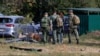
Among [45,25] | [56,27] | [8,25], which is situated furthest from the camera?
[8,25]

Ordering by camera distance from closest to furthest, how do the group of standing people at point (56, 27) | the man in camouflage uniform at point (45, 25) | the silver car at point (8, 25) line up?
the group of standing people at point (56, 27), the man in camouflage uniform at point (45, 25), the silver car at point (8, 25)

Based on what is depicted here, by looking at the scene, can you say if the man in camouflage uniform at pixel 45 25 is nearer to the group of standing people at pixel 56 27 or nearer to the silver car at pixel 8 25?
the group of standing people at pixel 56 27

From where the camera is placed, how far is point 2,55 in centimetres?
1606

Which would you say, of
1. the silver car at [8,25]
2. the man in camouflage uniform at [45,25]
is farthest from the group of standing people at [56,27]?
the silver car at [8,25]

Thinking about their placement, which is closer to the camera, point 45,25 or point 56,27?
point 56,27

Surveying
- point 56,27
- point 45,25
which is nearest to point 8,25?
point 45,25

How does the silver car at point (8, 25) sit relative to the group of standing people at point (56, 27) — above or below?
below

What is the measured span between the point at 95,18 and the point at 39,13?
15633 mm

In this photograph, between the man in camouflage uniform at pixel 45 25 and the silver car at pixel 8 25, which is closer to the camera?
the man in camouflage uniform at pixel 45 25

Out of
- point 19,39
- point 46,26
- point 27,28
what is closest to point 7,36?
point 27,28

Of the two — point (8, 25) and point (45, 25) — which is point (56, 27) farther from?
point (8, 25)

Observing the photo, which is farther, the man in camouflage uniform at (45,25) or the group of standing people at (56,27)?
the man in camouflage uniform at (45,25)

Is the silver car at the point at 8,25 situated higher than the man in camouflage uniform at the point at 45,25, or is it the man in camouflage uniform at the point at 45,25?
the man in camouflage uniform at the point at 45,25

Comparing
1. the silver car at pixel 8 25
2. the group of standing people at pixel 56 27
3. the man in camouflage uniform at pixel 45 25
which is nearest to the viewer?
the group of standing people at pixel 56 27
